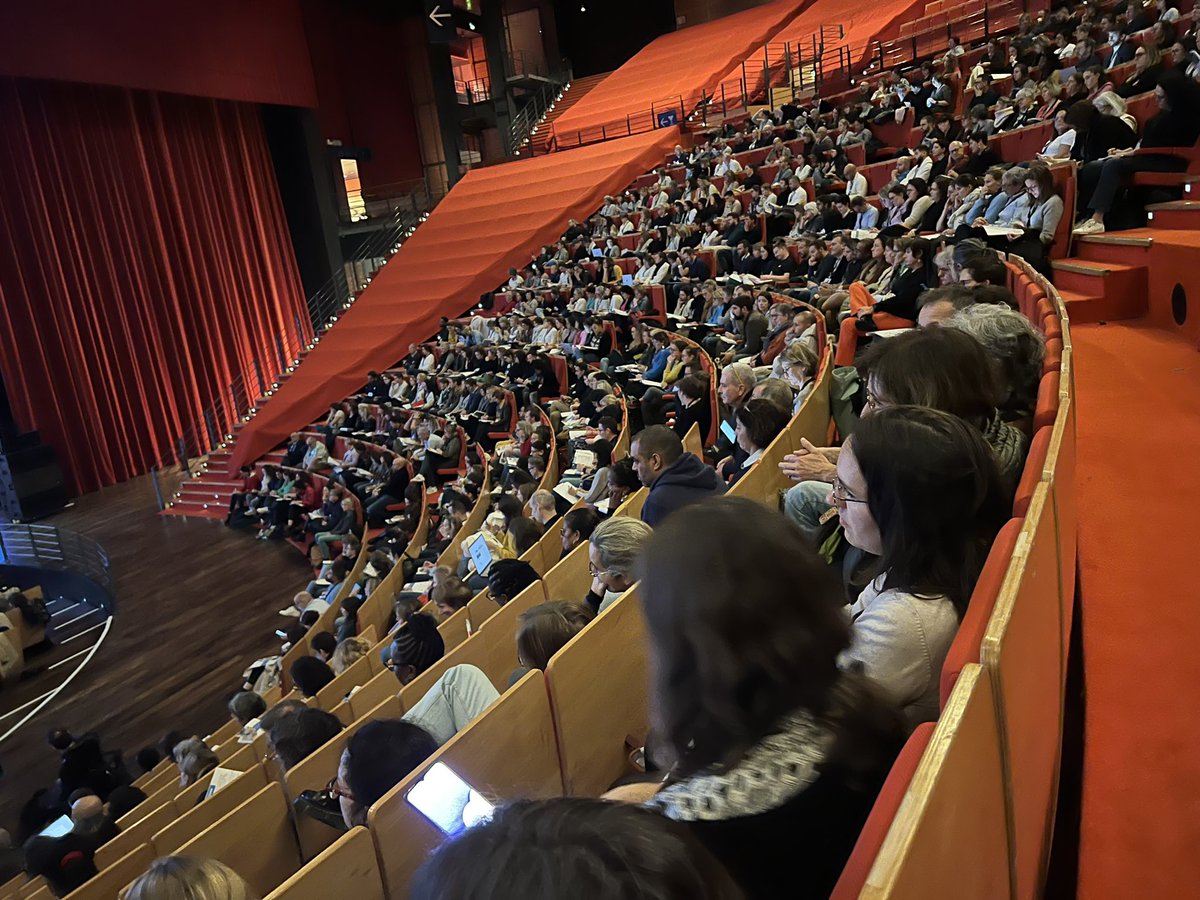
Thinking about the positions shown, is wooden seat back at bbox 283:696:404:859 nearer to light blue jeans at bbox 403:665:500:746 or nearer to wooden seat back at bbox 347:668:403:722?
light blue jeans at bbox 403:665:500:746

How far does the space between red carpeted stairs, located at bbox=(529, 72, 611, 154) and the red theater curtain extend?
417cm

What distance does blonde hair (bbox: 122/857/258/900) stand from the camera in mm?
1119

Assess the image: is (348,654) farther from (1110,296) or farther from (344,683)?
(1110,296)

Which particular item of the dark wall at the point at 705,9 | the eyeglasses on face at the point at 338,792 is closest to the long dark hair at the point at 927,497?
the eyeglasses on face at the point at 338,792

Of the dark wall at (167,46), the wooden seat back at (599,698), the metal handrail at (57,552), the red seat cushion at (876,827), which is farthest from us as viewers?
the dark wall at (167,46)

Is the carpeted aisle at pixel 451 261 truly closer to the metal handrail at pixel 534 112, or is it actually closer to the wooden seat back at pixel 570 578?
the metal handrail at pixel 534 112

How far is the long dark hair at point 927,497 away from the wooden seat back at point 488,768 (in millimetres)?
597

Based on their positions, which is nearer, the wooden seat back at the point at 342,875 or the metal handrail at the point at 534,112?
the wooden seat back at the point at 342,875

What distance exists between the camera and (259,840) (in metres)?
1.75

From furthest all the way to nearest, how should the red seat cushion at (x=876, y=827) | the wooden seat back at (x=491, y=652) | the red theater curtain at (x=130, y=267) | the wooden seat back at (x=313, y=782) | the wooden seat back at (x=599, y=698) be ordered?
1. the red theater curtain at (x=130, y=267)
2. the wooden seat back at (x=491, y=652)
3. the wooden seat back at (x=313, y=782)
4. the wooden seat back at (x=599, y=698)
5. the red seat cushion at (x=876, y=827)

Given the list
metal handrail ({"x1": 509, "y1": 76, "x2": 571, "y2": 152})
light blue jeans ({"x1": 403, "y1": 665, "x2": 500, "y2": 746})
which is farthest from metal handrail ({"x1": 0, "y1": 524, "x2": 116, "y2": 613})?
metal handrail ({"x1": 509, "y1": 76, "x2": 571, "y2": 152})

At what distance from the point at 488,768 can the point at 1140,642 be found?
977 mm

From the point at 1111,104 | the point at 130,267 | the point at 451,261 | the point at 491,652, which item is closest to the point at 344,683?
the point at 491,652

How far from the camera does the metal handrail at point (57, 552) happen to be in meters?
6.76
